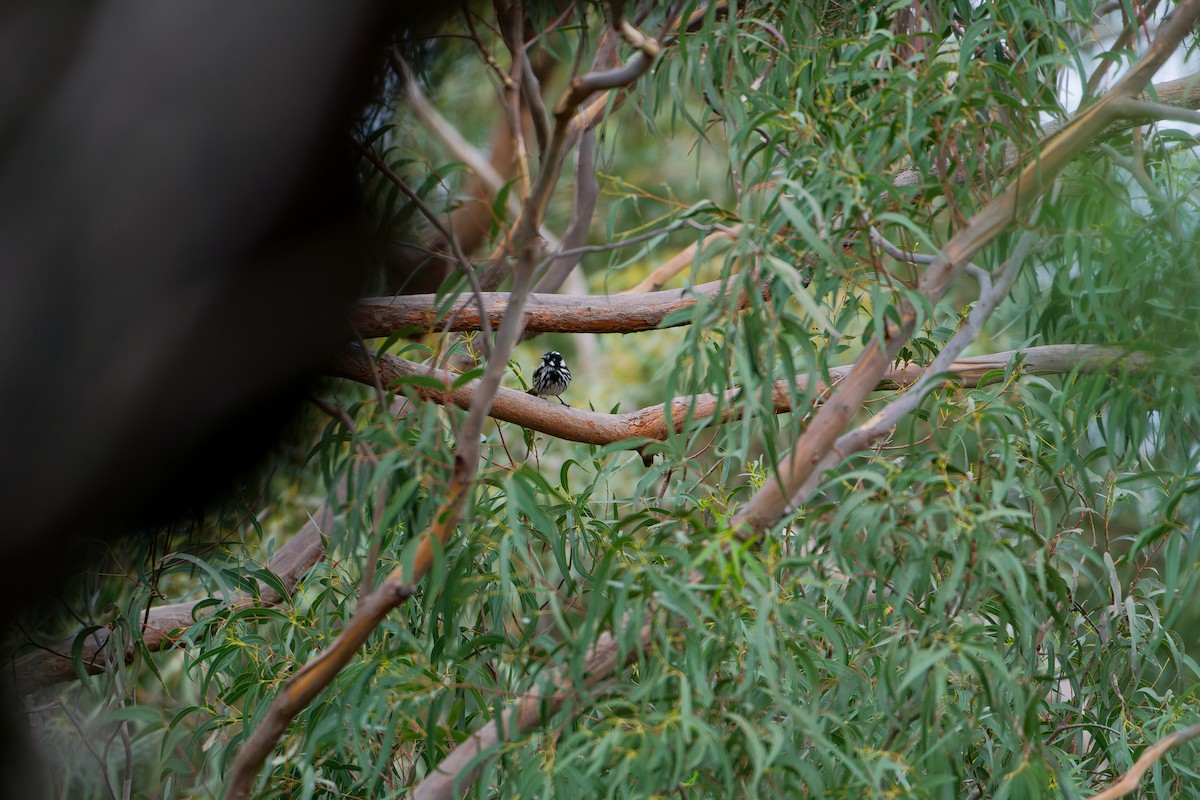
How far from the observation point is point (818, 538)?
6.00ft

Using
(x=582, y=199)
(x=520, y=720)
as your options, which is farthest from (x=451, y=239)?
(x=582, y=199)

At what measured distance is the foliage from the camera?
1552mm

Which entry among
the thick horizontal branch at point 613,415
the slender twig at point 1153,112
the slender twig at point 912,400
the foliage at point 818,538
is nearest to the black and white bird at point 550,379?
the thick horizontal branch at point 613,415

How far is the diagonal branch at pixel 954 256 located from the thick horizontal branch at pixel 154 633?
102 cm

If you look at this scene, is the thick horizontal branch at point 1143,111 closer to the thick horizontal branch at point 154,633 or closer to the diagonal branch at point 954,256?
the diagonal branch at point 954,256

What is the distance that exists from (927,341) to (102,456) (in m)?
1.59

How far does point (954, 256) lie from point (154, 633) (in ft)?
7.58

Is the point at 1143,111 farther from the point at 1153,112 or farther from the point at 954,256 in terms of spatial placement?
the point at 954,256

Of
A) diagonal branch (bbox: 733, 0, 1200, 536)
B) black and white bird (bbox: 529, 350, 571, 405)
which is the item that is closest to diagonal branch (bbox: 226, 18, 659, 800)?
diagonal branch (bbox: 733, 0, 1200, 536)

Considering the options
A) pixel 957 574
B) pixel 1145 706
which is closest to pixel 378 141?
pixel 957 574

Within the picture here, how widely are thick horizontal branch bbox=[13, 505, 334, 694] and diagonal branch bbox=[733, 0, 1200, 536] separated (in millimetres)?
1025

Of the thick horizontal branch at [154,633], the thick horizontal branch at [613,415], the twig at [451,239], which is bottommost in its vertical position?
the thick horizontal branch at [154,633]

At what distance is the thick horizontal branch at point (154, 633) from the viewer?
8.21 ft

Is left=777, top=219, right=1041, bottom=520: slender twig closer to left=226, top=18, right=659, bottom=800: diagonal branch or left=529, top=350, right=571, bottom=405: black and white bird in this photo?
left=226, top=18, right=659, bottom=800: diagonal branch
